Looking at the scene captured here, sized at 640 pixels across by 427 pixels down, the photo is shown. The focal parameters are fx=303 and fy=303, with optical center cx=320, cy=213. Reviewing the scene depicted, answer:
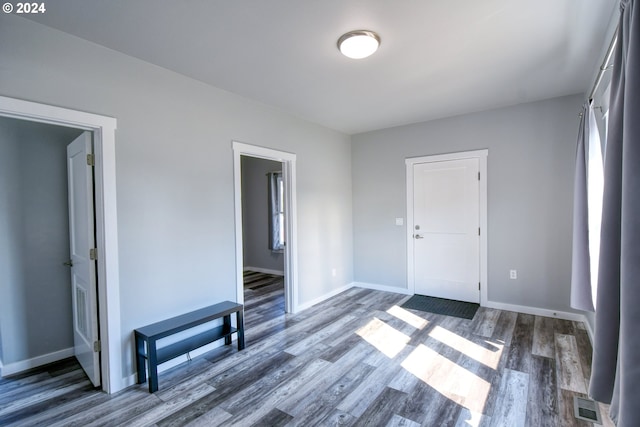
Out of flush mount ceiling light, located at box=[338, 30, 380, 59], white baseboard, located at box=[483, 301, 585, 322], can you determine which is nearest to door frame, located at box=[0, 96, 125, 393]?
flush mount ceiling light, located at box=[338, 30, 380, 59]

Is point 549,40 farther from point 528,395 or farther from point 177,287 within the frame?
point 177,287

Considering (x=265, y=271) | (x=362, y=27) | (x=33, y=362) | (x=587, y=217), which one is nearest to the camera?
(x=362, y=27)

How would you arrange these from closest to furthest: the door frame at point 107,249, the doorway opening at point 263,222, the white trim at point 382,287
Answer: the door frame at point 107,249 → the white trim at point 382,287 → the doorway opening at point 263,222

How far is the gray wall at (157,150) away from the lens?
2047 millimetres

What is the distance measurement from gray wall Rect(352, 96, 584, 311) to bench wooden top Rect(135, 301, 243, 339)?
2858 millimetres

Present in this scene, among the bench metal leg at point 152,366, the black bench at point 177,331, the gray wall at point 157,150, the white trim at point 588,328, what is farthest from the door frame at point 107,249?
the white trim at point 588,328

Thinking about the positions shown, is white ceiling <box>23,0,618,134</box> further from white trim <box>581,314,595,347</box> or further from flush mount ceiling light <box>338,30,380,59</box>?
white trim <box>581,314,595,347</box>

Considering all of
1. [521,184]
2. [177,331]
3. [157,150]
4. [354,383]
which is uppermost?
[157,150]

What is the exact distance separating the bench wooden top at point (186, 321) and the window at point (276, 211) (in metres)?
3.28

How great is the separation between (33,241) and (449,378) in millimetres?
3832

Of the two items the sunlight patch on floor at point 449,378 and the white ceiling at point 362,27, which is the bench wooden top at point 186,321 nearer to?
the sunlight patch on floor at point 449,378

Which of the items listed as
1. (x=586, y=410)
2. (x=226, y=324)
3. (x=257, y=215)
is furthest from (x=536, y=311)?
(x=257, y=215)

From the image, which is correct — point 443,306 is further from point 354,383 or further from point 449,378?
point 354,383

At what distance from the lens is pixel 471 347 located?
294cm
